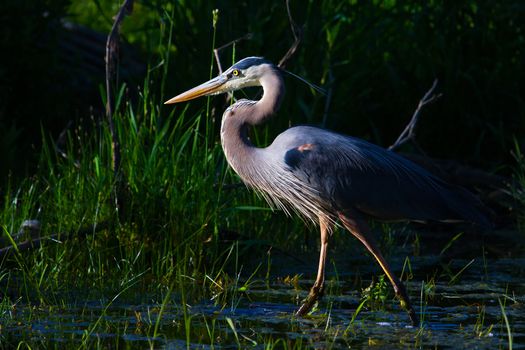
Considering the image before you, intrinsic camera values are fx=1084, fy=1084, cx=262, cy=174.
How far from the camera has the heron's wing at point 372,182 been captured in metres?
5.53

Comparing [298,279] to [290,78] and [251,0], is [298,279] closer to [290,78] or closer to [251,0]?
[290,78]

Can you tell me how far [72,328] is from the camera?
15.7 feet

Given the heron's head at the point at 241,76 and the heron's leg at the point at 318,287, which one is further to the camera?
the heron's head at the point at 241,76

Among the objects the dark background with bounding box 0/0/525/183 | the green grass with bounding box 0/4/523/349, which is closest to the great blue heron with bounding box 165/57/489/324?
the green grass with bounding box 0/4/523/349

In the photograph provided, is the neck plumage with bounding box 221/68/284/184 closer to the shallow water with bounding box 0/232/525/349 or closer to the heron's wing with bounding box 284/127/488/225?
the heron's wing with bounding box 284/127/488/225

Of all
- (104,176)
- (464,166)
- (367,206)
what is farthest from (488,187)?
(104,176)

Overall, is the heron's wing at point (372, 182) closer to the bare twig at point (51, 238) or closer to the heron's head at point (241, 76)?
the heron's head at point (241, 76)

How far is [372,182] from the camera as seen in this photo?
222 inches

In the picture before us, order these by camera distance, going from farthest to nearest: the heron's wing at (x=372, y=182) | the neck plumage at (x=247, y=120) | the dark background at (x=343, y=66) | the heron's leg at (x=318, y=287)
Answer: the dark background at (x=343, y=66)
the neck plumage at (x=247, y=120)
the heron's wing at (x=372, y=182)
the heron's leg at (x=318, y=287)

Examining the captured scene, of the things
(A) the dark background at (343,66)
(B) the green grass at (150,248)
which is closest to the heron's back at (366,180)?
(B) the green grass at (150,248)

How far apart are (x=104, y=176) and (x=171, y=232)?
0.48 m

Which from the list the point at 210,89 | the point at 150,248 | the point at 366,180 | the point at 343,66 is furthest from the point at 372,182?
the point at 343,66

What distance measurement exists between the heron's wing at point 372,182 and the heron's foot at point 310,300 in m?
0.44

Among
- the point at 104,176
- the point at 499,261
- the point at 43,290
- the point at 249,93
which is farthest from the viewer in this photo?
the point at 249,93
